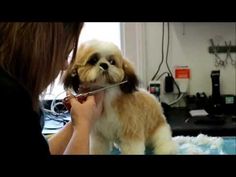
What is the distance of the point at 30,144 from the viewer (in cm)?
43

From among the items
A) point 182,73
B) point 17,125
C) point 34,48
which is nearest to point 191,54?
point 182,73

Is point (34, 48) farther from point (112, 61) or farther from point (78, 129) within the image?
point (112, 61)

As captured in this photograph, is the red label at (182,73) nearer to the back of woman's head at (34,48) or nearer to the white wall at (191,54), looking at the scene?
the white wall at (191,54)

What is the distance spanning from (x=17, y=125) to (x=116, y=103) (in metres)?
0.59

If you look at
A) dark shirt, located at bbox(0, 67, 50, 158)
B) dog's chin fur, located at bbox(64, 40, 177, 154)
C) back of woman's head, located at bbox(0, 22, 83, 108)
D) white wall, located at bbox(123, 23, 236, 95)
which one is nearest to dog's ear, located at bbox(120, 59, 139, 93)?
dog's chin fur, located at bbox(64, 40, 177, 154)

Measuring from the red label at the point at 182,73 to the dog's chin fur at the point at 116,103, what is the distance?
38.0 inches

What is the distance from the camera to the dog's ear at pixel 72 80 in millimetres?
942

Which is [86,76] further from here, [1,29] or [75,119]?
[1,29]

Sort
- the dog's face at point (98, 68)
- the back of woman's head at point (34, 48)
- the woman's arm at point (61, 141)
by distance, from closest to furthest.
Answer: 1. the back of woman's head at point (34, 48)
2. the woman's arm at point (61, 141)
3. the dog's face at point (98, 68)

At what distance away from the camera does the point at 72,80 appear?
0.95 meters

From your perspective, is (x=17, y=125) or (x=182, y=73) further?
(x=182, y=73)

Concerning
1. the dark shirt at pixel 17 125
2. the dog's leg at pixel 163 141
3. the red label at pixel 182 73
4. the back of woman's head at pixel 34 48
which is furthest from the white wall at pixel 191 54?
the dark shirt at pixel 17 125

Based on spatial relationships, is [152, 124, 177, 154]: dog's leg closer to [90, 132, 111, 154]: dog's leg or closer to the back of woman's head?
[90, 132, 111, 154]: dog's leg

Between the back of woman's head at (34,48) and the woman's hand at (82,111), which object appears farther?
the woman's hand at (82,111)
